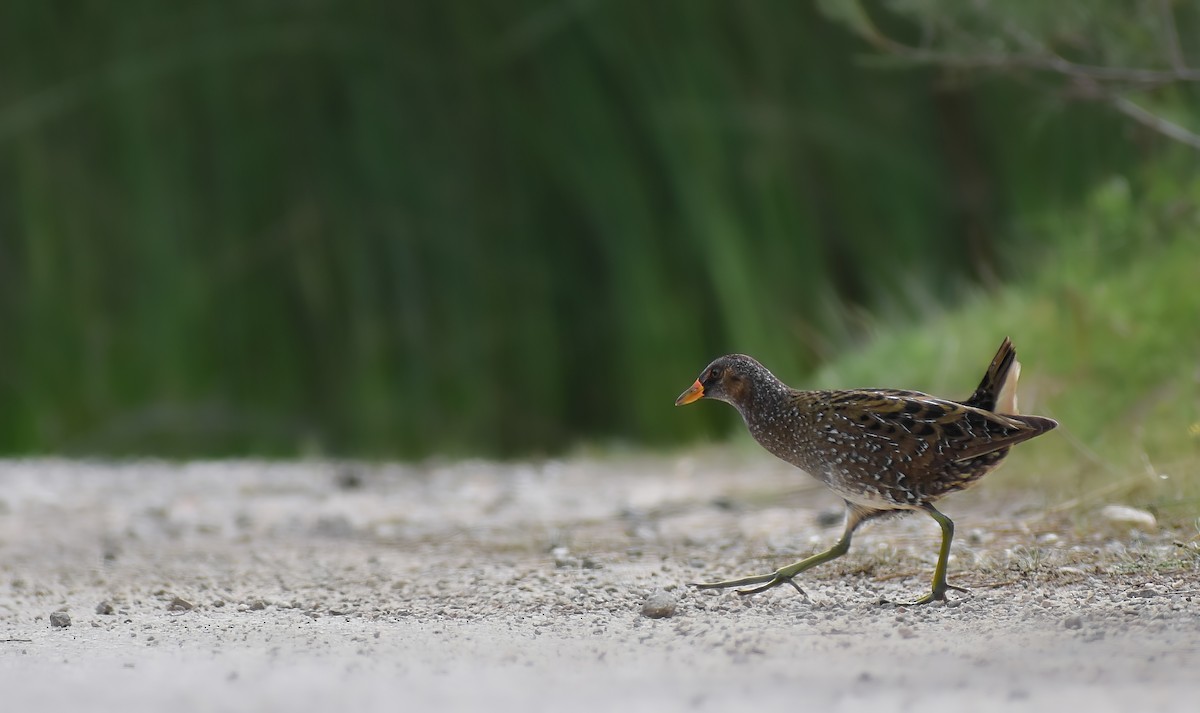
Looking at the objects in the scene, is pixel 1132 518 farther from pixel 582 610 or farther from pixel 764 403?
pixel 582 610

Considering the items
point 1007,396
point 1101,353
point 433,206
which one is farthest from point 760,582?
point 433,206

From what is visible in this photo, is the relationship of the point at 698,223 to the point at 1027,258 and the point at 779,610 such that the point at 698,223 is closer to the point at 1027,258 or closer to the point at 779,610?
the point at 1027,258

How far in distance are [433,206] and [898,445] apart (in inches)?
157

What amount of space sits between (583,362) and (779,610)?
398 centimetres

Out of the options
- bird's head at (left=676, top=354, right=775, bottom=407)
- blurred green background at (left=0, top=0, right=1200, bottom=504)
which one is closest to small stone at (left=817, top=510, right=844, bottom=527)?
bird's head at (left=676, top=354, right=775, bottom=407)

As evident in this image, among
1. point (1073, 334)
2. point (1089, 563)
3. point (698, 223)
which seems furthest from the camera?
point (698, 223)

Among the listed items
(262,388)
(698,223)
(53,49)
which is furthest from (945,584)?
(53,49)

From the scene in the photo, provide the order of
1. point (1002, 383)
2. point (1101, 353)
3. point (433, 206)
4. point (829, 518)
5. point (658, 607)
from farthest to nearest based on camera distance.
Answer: point (433, 206)
point (1101, 353)
point (829, 518)
point (1002, 383)
point (658, 607)

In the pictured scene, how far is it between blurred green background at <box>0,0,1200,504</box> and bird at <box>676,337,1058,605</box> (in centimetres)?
328

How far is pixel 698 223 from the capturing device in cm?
623

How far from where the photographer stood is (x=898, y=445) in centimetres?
266

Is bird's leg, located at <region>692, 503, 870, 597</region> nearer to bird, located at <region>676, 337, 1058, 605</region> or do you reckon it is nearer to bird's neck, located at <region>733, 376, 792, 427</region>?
bird, located at <region>676, 337, 1058, 605</region>

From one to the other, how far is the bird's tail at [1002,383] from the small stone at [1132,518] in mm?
407

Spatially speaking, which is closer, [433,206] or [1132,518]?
[1132,518]
